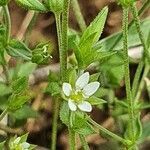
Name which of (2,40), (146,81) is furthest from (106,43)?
(2,40)

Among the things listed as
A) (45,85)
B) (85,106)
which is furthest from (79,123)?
(45,85)

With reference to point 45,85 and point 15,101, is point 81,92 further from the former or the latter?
point 45,85

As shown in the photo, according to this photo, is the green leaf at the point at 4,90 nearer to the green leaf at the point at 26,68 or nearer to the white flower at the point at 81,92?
the green leaf at the point at 26,68

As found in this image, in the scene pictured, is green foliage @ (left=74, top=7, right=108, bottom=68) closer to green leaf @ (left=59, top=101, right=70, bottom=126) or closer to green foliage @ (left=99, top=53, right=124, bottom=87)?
green leaf @ (left=59, top=101, right=70, bottom=126)

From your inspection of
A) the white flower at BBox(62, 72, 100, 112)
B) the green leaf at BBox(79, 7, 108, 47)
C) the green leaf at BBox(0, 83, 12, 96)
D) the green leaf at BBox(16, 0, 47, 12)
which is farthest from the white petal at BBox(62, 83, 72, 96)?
the green leaf at BBox(0, 83, 12, 96)

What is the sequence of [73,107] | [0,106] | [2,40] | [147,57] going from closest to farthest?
[73,107] → [2,40] → [147,57] → [0,106]

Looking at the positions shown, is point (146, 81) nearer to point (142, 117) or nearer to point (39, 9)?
point (142, 117)
